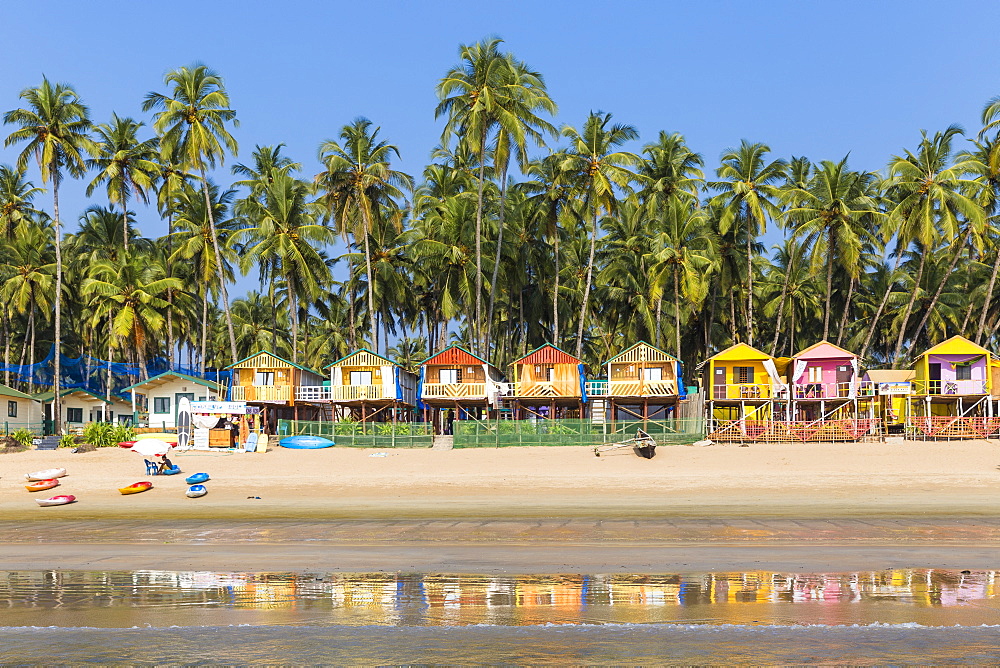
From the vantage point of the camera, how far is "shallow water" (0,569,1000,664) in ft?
28.7

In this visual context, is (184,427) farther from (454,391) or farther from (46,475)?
(454,391)

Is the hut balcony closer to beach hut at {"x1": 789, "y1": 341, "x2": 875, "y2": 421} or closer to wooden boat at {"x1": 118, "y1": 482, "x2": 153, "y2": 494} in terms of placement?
beach hut at {"x1": 789, "y1": 341, "x2": 875, "y2": 421}

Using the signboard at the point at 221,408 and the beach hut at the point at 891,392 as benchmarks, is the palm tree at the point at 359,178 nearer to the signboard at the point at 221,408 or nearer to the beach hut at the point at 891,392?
the signboard at the point at 221,408

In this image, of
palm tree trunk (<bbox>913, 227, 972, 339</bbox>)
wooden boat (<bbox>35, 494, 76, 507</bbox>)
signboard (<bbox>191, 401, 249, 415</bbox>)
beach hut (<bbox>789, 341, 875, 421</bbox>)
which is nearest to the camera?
wooden boat (<bbox>35, 494, 76, 507</bbox>)

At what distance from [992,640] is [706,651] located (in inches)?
117

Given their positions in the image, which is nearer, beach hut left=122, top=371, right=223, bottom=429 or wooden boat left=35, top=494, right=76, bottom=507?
wooden boat left=35, top=494, right=76, bottom=507

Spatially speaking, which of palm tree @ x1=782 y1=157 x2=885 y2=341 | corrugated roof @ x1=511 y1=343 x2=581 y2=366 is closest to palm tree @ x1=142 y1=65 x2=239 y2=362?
corrugated roof @ x1=511 y1=343 x2=581 y2=366

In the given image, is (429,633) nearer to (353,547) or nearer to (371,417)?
(353,547)

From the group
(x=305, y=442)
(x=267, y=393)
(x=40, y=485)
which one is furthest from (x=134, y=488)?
(x=267, y=393)

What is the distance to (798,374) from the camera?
4859cm

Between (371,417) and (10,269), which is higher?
(10,269)

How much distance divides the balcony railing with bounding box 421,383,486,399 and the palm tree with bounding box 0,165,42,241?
30276 millimetres

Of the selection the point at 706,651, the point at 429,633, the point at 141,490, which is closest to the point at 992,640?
the point at 706,651

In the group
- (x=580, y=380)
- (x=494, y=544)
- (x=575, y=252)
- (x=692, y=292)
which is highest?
(x=575, y=252)
